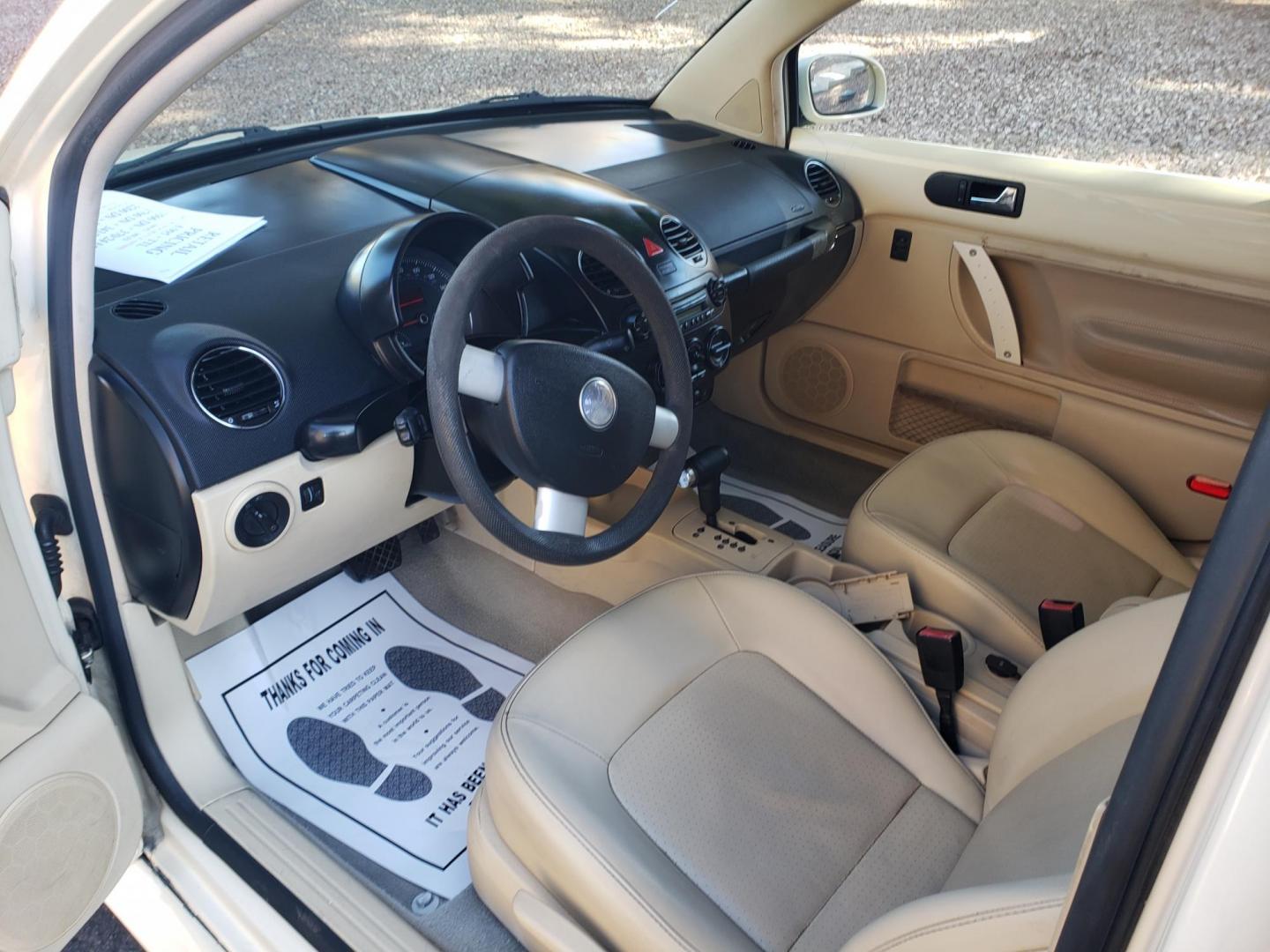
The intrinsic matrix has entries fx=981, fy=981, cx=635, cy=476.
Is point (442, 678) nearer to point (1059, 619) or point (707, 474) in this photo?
point (707, 474)

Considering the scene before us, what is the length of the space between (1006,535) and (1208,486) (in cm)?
43

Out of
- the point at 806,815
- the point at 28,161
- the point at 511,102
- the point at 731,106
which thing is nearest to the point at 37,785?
the point at 28,161

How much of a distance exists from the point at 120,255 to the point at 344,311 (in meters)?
0.30

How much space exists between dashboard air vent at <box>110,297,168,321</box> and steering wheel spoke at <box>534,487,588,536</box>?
532 millimetres

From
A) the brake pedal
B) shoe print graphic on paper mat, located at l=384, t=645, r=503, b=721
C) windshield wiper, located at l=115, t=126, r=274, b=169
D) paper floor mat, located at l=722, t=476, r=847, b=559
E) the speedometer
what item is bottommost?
shoe print graphic on paper mat, located at l=384, t=645, r=503, b=721

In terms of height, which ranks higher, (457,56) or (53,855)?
(457,56)

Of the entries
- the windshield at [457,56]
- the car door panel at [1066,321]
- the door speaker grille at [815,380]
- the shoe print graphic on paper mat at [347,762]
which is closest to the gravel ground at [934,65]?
the windshield at [457,56]

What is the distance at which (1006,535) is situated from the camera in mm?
1692

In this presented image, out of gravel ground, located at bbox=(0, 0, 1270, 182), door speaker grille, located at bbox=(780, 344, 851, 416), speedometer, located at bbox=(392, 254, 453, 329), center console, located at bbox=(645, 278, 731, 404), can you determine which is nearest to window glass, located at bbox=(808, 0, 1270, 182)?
gravel ground, located at bbox=(0, 0, 1270, 182)

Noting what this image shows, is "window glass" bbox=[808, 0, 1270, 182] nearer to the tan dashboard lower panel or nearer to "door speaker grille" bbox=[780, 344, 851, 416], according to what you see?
"door speaker grille" bbox=[780, 344, 851, 416]

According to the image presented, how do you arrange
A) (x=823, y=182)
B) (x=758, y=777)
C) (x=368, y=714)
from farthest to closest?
(x=823, y=182)
(x=368, y=714)
(x=758, y=777)

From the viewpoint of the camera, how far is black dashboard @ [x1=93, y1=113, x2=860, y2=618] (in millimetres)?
1183

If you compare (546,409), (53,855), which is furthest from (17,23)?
(53,855)

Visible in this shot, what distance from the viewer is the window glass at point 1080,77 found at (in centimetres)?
202
